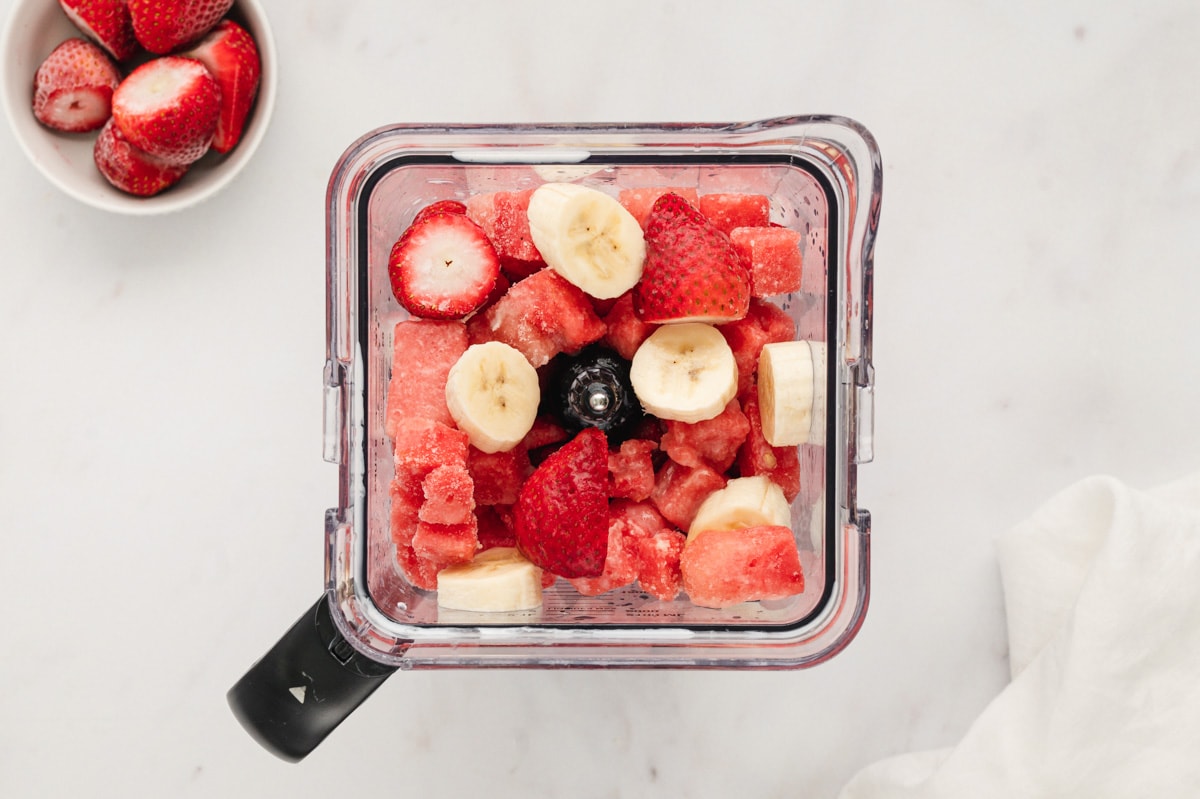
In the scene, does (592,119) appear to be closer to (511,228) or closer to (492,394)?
(511,228)

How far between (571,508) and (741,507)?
0.43 feet

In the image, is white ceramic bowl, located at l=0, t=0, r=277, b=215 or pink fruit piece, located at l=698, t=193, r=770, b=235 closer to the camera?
pink fruit piece, located at l=698, t=193, r=770, b=235

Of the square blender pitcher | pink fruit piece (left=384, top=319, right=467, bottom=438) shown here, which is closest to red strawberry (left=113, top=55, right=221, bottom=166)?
the square blender pitcher

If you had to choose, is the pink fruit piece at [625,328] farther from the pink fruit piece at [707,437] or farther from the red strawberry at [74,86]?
the red strawberry at [74,86]

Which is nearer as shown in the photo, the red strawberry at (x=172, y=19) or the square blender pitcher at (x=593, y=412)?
the square blender pitcher at (x=593, y=412)

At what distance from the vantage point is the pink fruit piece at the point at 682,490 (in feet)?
2.65

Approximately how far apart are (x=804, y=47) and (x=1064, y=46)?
0.27 meters

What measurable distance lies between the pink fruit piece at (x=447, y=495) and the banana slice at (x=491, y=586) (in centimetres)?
6

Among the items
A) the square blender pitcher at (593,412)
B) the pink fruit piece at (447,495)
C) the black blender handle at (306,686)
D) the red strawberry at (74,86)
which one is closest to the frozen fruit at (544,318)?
the square blender pitcher at (593,412)

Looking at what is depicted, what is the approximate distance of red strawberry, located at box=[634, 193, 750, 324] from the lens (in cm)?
76

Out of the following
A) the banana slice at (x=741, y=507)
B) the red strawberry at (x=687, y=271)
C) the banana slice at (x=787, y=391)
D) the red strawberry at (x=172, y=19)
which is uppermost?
the red strawberry at (x=172, y=19)

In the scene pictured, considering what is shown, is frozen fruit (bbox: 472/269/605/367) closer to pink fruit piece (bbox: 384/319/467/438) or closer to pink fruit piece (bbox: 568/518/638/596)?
pink fruit piece (bbox: 384/319/467/438)

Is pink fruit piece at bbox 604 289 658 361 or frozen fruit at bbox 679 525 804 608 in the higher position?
pink fruit piece at bbox 604 289 658 361

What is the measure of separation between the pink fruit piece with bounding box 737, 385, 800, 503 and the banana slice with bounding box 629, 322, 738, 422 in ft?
0.12
